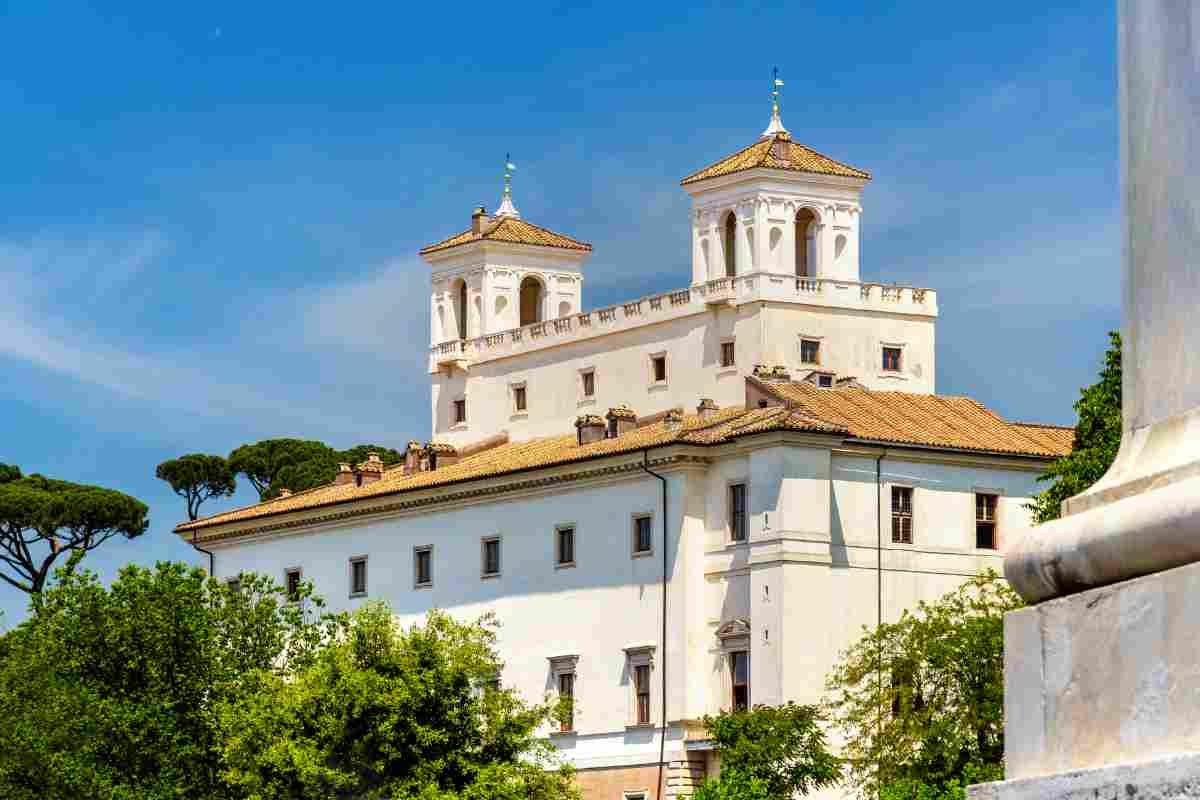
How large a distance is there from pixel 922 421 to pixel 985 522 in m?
3.48

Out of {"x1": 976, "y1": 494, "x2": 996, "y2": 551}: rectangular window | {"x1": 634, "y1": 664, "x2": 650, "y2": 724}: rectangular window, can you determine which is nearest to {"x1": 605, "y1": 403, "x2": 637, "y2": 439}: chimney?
{"x1": 634, "y1": 664, "x2": 650, "y2": 724}: rectangular window

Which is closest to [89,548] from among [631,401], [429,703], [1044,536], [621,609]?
[631,401]

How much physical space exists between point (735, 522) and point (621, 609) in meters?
3.81

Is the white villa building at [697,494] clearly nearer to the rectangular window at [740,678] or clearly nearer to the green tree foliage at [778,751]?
the rectangular window at [740,678]

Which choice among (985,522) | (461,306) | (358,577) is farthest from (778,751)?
(461,306)

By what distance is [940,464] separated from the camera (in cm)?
7062

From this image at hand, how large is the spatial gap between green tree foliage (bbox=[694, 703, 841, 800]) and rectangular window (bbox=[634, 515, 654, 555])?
7.43 metres

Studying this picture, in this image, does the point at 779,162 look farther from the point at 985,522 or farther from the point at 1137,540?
the point at 1137,540

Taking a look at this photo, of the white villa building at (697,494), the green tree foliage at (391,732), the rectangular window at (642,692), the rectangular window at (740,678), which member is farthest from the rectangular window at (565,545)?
the green tree foliage at (391,732)

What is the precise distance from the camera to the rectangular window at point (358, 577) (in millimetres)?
80250

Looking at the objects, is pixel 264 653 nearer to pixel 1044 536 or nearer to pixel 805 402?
pixel 805 402

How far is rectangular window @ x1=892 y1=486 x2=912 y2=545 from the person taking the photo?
230ft

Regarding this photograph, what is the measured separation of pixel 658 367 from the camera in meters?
82.6

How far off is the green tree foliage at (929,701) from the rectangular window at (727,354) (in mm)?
17248
